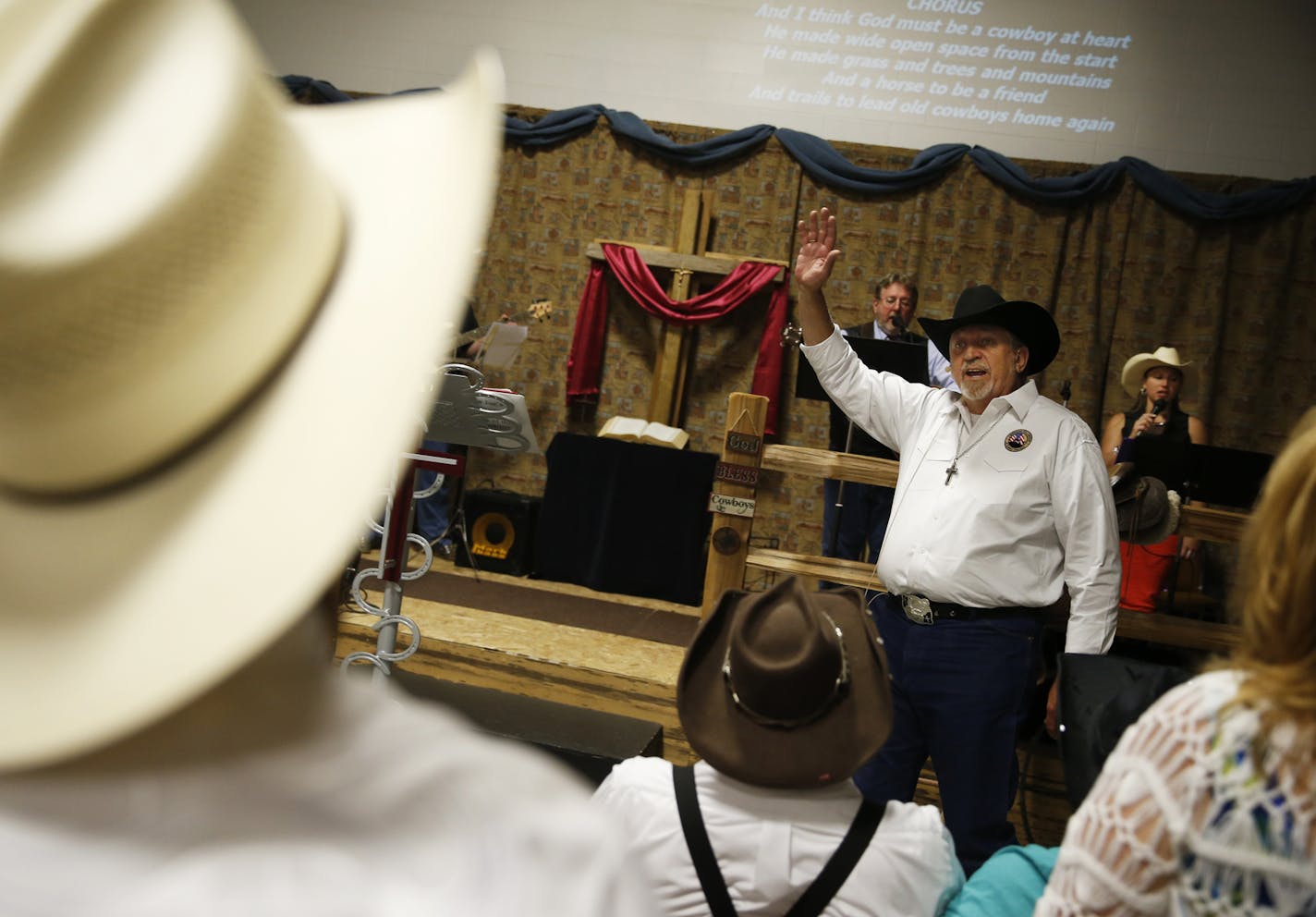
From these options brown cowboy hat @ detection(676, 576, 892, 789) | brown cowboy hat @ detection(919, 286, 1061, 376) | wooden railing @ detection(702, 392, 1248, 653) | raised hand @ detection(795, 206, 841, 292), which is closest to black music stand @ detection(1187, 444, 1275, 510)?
wooden railing @ detection(702, 392, 1248, 653)

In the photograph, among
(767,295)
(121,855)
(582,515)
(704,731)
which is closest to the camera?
(121,855)

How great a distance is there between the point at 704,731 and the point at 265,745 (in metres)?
1.27

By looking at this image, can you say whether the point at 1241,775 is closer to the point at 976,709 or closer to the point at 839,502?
the point at 976,709

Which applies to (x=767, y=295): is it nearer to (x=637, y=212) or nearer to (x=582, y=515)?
(x=637, y=212)

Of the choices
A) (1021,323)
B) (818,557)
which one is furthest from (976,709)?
(1021,323)

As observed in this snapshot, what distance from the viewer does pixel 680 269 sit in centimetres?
666

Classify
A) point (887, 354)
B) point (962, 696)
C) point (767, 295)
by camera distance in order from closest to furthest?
point (962, 696)
point (887, 354)
point (767, 295)

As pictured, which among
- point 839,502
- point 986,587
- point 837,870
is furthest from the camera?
point 839,502

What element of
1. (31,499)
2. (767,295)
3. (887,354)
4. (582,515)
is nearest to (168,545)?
(31,499)

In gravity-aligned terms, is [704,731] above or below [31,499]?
below

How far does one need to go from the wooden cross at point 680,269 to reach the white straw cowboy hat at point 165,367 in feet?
20.4

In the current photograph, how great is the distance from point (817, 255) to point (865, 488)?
2.33m

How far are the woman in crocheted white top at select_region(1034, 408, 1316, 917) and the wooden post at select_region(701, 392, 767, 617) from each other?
2.43m

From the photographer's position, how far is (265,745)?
1.37 ft
